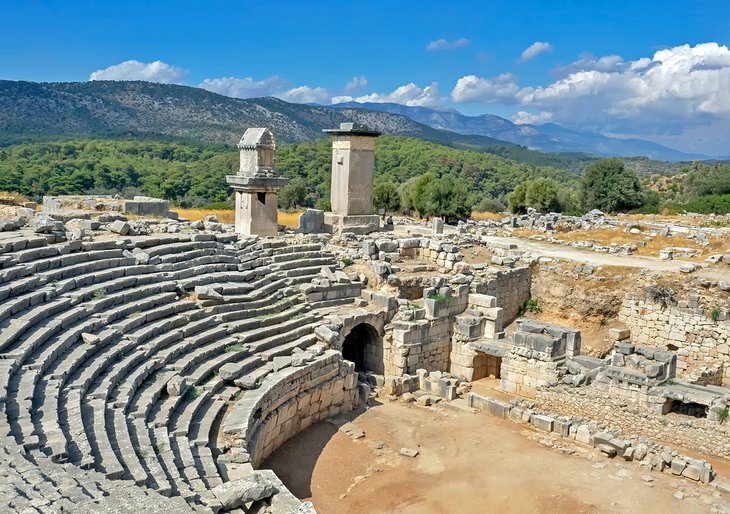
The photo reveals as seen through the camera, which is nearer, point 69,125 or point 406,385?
point 406,385

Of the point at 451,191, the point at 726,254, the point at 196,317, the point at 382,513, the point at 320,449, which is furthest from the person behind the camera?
the point at 451,191

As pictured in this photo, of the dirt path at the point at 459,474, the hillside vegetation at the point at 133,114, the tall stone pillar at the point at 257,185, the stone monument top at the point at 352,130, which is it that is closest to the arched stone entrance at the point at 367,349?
the dirt path at the point at 459,474

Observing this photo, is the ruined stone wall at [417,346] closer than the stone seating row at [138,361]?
No

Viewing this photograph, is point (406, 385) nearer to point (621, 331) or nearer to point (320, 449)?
point (320, 449)

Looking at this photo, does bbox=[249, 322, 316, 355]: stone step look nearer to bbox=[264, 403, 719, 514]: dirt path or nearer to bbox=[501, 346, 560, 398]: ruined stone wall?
bbox=[264, 403, 719, 514]: dirt path

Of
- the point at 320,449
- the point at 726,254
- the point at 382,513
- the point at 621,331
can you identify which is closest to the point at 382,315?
the point at 320,449

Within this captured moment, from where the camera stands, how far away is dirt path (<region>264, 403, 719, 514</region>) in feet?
35.9

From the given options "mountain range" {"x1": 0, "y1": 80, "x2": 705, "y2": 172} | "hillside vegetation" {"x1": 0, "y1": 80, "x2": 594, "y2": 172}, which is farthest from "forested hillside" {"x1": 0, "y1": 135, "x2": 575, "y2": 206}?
"mountain range" {"x1": 0, "y1": 80, "x2": 705, "y2": 172}

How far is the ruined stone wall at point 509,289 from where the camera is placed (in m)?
19.5

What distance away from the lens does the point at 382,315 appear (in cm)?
1634

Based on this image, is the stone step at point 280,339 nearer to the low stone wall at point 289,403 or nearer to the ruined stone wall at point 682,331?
the low stone wall at point 289,403

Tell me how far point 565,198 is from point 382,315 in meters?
31.5

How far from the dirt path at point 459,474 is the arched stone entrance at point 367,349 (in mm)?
2560

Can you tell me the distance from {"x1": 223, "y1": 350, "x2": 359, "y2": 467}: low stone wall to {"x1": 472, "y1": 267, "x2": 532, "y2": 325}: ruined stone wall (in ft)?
20.3
